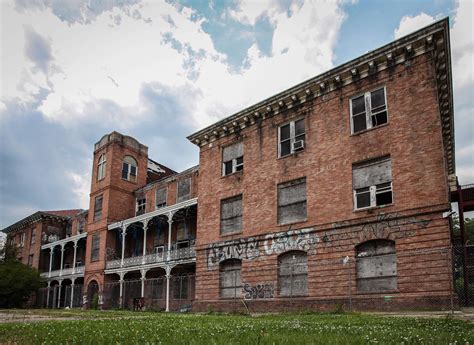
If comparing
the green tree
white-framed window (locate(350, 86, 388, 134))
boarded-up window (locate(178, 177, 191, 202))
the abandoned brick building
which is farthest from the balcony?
white-framed window (locate(350, 86, 388, 134))

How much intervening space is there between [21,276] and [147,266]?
607 inches

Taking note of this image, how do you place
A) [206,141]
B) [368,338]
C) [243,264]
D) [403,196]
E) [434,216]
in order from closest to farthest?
[368,338]
[434,216]
[403,196]
[243,264]
[206,141]

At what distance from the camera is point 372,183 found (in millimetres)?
19094

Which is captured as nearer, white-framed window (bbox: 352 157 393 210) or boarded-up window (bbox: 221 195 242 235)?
white-framed window (bbox: 352 157 393 210)

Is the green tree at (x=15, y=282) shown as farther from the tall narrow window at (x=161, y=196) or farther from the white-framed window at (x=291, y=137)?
the white-framed window at (x=291, y=137)

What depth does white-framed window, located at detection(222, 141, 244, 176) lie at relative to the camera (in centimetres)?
2594

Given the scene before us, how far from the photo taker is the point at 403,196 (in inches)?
699

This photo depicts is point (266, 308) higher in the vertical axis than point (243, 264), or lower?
lower

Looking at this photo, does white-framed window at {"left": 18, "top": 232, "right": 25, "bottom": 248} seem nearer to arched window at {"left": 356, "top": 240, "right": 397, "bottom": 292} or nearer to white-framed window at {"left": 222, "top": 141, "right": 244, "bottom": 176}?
white-framed window at {"left": 222, "top": 141, "right": 244, "bottom": 176}

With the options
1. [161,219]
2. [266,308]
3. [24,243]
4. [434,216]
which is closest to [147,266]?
[161,219]

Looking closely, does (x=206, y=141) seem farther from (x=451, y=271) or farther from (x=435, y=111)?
(x=451, y=271)

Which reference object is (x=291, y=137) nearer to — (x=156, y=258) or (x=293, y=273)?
(x=293, y=273)

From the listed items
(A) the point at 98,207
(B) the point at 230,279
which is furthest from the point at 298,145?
(A) the point at 98,207

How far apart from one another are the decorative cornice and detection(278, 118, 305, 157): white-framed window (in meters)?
1.04
